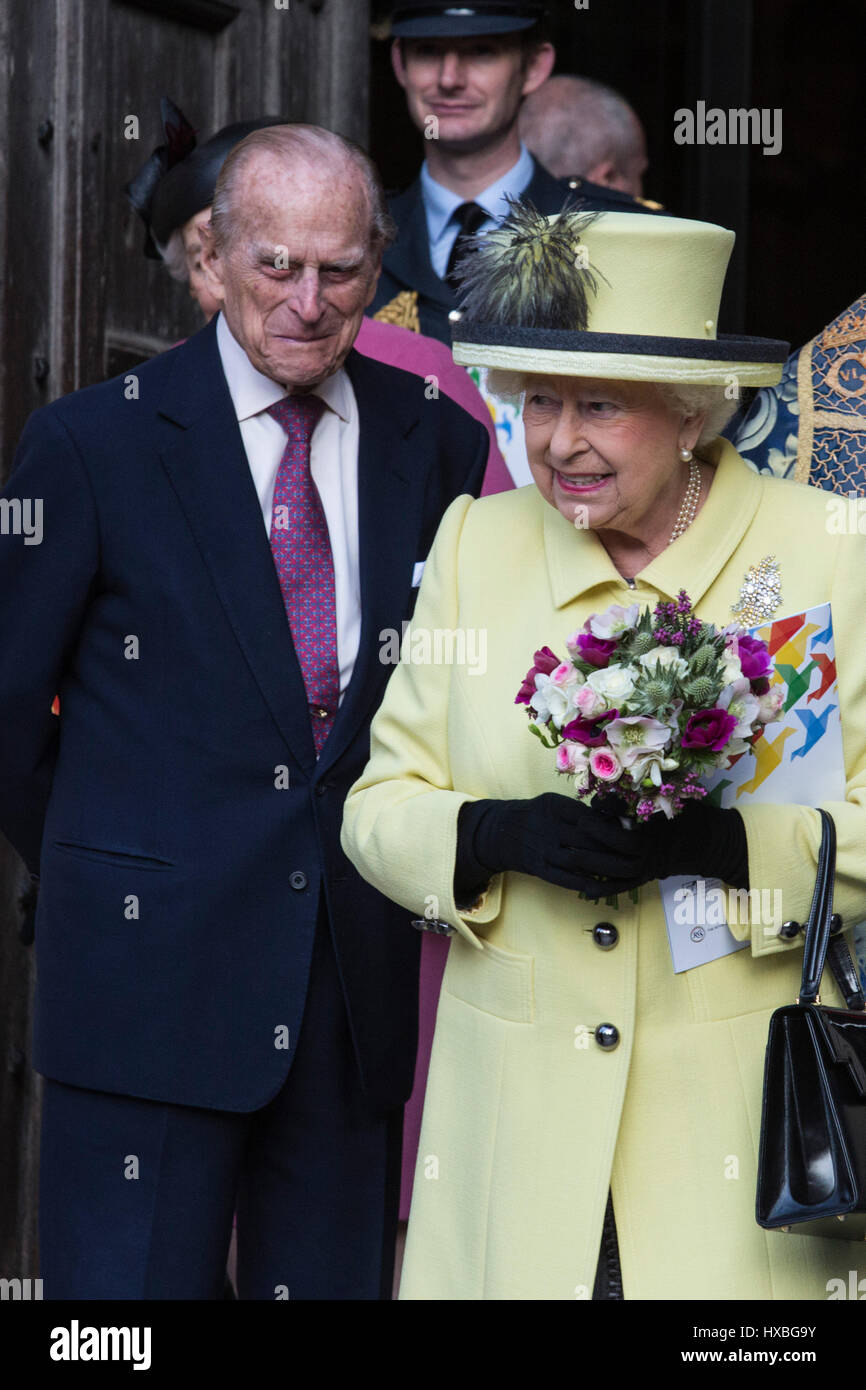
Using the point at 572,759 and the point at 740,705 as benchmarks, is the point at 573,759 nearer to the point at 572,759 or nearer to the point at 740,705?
the point at 572,759

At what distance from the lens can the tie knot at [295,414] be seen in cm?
331

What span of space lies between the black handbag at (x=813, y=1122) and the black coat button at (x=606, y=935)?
0.24 m

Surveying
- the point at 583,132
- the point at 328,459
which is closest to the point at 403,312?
the point at 583,132

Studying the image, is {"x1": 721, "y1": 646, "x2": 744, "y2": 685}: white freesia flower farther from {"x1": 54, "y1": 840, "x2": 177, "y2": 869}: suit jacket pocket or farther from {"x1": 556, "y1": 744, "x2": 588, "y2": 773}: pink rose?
{"x1": 54, "y1": 840, "x2": 177, "y2": 869}: suit jacket pocket

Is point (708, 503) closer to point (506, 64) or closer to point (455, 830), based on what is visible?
point (455, 830)

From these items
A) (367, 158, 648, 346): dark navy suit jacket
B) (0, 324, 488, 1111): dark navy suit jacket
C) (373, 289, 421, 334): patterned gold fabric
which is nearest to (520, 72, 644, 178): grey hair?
(367, 158, 648, 346): dark navy suit jacket

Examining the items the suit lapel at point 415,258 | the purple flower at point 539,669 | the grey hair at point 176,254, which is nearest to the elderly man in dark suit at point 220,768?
the grey hair at point 176,254

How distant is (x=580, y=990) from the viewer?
2.68m

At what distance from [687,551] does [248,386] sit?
0.86 m

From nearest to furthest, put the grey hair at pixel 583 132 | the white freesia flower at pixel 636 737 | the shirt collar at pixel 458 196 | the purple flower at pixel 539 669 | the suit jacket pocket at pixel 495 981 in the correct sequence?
the white freesia flower at pixel 636 737, the purple flower at pixel 539 669, the suit jacket pocket at pixel 495 981, the shirt collar at pixel 458 196, the grey hair at pixel 583 132

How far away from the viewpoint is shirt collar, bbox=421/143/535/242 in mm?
4672

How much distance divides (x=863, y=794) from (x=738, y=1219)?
53 cm

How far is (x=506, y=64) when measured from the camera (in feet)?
15.3

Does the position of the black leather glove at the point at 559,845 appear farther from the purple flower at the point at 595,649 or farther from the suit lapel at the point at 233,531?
the suit lapel at the point at 233,531
